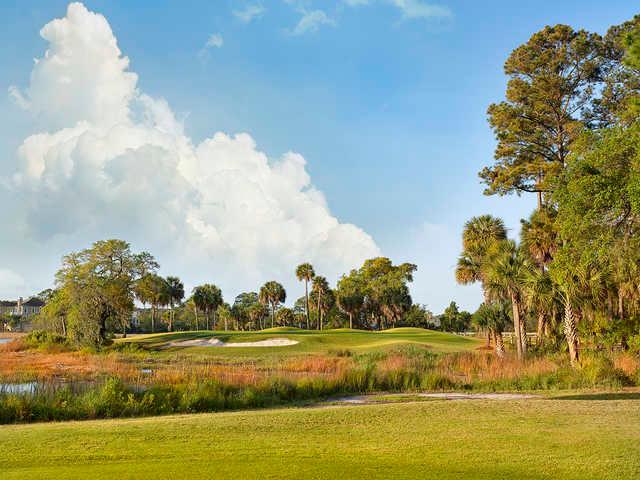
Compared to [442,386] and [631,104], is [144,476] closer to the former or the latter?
[442,386]

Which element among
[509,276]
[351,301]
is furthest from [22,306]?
[509,276]

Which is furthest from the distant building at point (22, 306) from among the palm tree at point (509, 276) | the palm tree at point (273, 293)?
the palm tree at point (509, 276)

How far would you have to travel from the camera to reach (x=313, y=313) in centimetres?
10362

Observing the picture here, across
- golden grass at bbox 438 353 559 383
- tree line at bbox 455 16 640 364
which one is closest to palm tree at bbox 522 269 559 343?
tree line at bbox 455 16 640 364

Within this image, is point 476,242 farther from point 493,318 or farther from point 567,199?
point 567,199

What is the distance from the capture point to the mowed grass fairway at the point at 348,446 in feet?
24.3

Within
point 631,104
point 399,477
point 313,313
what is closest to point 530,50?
point 631,104

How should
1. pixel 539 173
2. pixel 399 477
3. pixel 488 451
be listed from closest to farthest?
pixel 399 477, pixel 488 451, pixel 539 173

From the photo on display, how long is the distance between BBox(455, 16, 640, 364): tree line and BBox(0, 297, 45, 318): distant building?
154 meters

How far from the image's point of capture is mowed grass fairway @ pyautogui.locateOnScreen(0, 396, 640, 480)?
7.41m

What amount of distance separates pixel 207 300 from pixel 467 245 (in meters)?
55.0

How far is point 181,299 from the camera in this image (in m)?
90.8

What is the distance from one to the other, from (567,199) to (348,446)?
1429 centimetres

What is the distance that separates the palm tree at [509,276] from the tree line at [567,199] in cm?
6
